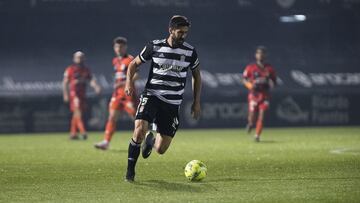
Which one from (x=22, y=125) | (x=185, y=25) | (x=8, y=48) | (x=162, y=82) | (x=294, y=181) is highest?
(x=185, y=25)

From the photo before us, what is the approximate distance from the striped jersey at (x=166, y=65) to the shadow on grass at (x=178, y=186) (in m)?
1.14

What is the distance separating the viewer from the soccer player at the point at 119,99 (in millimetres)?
17766

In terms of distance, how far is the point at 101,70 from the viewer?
2755 cm

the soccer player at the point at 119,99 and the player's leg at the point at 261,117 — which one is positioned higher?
the soccer player at the point at 119,99

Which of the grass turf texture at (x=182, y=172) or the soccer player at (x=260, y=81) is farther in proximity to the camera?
the soccer player at (x=260, y=81)

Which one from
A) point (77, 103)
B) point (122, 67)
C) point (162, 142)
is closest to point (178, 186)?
point (162, 142)

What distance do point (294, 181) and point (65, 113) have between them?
51.4ft

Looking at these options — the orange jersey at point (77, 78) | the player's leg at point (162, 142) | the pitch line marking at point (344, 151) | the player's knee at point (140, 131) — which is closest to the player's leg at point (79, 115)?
the orange jersey at point (77, 78)

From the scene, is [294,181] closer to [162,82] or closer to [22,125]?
[162,82]

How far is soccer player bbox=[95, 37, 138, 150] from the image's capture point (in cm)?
1777

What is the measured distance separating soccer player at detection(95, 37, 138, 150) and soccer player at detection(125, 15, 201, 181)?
6.05 m

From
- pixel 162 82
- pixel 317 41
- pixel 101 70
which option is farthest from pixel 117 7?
pixel 162 82

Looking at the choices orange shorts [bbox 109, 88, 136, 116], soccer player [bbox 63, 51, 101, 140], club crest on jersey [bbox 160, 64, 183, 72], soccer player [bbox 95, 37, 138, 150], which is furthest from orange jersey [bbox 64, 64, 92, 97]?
club crest on jersey [bbox 160, 64, 183, 72]

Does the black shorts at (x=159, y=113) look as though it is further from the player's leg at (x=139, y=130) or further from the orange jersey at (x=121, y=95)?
the orange jersey at (x=121, y=95)
